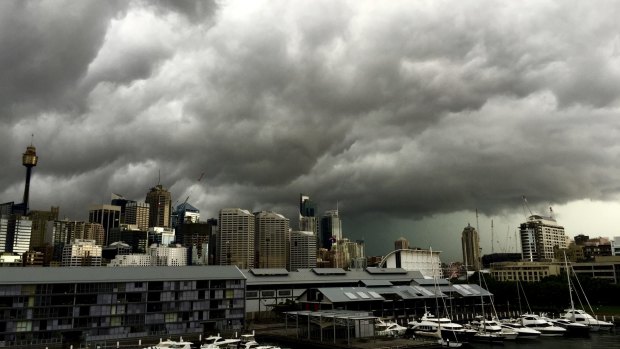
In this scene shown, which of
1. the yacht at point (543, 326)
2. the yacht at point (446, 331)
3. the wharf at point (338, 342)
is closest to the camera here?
the wharf at point (338, 342)

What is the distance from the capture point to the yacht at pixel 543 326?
4031 inches

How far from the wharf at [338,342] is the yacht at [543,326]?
30.6 metres

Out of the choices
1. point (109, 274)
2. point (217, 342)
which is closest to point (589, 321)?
point (217, 342)

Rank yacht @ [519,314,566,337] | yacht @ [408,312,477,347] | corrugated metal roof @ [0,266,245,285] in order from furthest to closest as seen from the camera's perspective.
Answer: yacht @ [519,314,566,337], yacht @ [408,312,477,347], corrugated metal roof @ [0,266,245,285]

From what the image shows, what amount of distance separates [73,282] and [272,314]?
50595mm

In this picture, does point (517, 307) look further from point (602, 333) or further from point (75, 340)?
point (75, 340)

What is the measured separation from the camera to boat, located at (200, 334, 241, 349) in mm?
81275

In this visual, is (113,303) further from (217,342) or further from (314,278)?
(314,278)

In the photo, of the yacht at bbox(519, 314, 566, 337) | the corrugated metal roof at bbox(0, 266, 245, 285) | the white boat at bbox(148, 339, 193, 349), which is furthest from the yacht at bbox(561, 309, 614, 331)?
the white boat at bbox(148, 339, 193, 349)

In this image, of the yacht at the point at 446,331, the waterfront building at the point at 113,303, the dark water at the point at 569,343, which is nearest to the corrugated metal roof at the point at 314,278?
the waterfront building at the point at 113,303

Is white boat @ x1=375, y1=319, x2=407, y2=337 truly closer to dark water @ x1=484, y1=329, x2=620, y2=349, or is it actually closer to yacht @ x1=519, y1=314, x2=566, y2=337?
dark water @ x1=484, y1=329, x2=620, y2=349

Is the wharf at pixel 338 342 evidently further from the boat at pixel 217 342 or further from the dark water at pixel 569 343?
the dark water at pixel 569 343

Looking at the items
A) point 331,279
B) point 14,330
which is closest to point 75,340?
point 14,330

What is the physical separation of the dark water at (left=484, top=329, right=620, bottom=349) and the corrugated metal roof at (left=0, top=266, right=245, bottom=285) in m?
54.7
